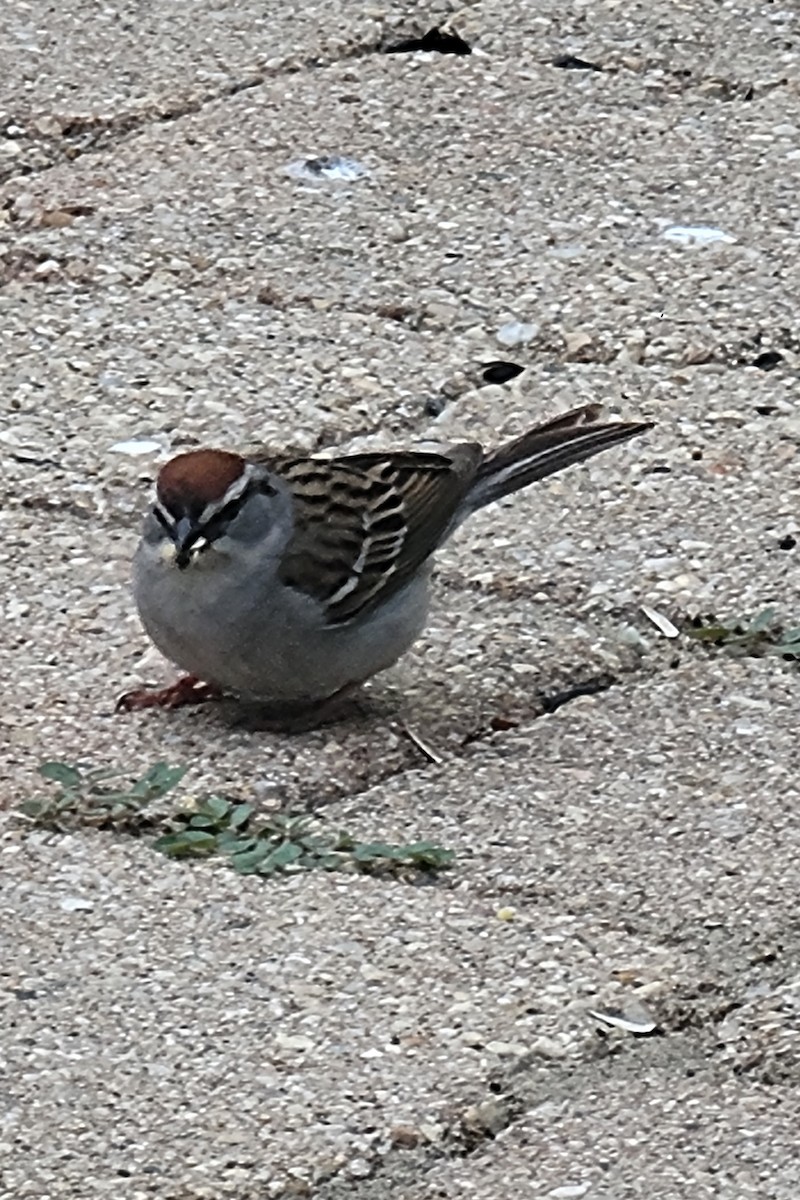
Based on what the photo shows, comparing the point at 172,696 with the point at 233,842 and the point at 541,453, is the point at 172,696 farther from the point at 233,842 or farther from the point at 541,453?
the point at 541,453

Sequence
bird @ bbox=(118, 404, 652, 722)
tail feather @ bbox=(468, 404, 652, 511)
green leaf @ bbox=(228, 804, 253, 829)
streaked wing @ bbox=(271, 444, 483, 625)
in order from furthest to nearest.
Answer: tail feather @ bbox=(468, 404, 652, 511) → streaked wing @ bbox=(271, 444, 483, 625) → bird @ bbox=(118, 404, 652, 722) → green leaf @ bbox=(228, 804, 253, 829)

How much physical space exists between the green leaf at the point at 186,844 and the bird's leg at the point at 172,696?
42 cm

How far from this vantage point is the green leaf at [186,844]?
364 centimetres

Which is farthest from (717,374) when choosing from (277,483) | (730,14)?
(730,14)

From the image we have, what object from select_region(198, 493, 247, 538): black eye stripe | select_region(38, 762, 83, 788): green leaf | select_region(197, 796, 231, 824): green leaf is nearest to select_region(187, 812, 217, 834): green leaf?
select_region(197, 796, 231, 824): green leaf

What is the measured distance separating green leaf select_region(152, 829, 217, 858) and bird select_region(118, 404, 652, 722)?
416 mm

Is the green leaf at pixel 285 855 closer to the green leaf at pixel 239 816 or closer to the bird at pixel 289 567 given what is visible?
the green leaf at pixel 239 816

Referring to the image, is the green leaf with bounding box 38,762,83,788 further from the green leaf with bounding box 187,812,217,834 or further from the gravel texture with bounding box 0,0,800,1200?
the green leaf with bounding box 187,812,217,834

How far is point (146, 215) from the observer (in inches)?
212

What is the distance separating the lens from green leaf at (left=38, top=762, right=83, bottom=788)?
3.79 meters

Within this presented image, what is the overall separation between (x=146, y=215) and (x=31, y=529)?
1056 millimetres

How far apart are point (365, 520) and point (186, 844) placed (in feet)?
2.68

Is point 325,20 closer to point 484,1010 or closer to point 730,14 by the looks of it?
point 730,14

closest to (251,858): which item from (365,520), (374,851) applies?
(374,851)
